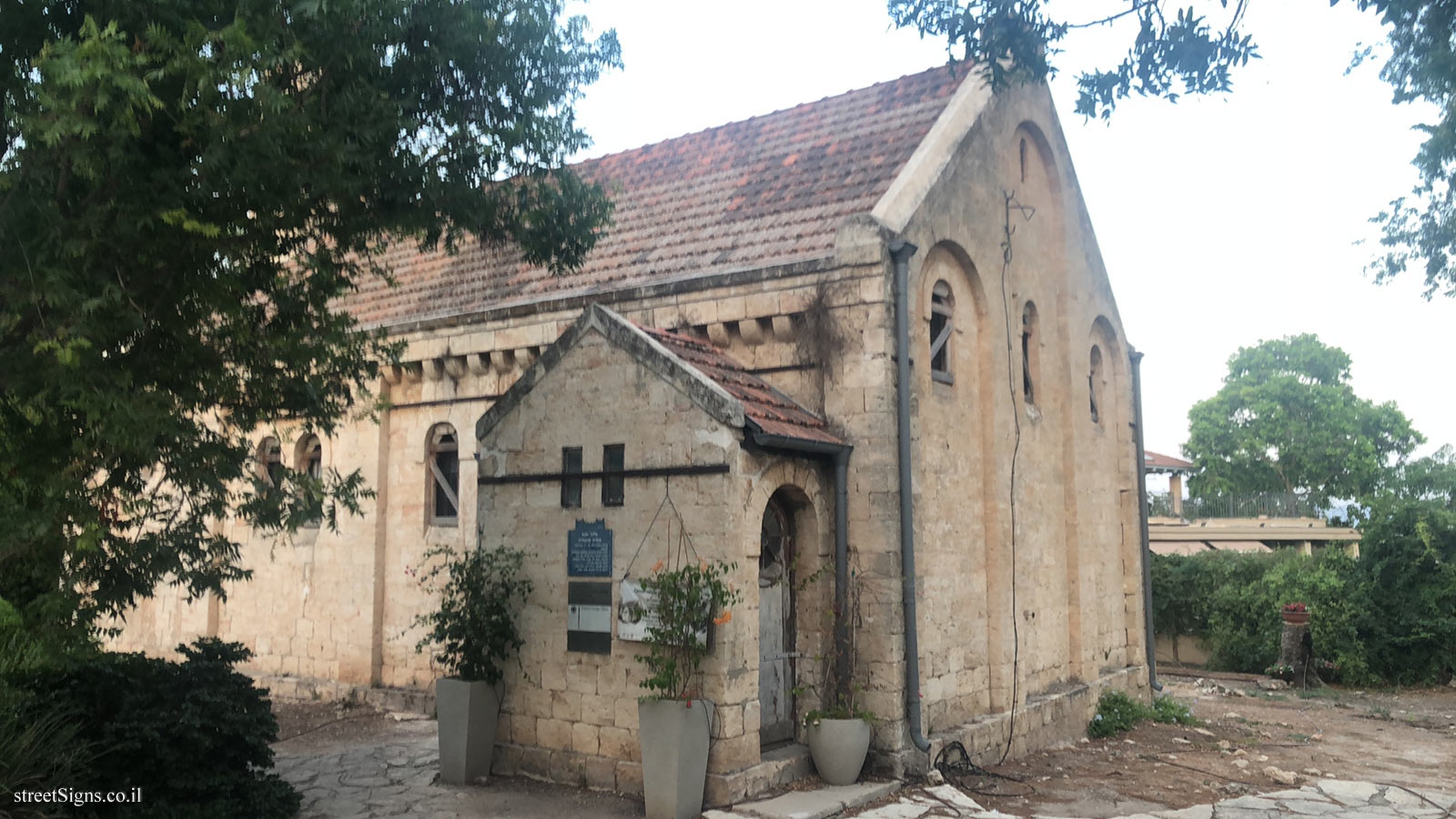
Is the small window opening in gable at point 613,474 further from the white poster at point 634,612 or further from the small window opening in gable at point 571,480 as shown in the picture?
the white poster at point 634,612

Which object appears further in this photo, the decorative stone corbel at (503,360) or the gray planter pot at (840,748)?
the decorative stone corbel at (503,360)

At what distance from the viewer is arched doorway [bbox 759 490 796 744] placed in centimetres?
981

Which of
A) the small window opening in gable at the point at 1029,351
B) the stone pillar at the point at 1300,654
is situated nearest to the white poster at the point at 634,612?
the small window opening in gable at the point at 1029,351

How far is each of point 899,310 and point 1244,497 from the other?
2873 cm

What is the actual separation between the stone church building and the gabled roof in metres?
0.03

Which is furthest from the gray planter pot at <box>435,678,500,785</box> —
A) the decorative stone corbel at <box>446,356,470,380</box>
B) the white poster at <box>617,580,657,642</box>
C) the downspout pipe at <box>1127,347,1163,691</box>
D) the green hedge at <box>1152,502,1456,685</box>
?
the green hedge at <box>1152,502,1456,685</box>

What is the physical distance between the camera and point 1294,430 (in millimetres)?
48000

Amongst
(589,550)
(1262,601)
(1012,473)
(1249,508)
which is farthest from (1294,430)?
(589,550)

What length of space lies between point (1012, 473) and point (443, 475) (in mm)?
7680

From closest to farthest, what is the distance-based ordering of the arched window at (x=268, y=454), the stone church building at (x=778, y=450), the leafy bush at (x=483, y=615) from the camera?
the stone church building at (x=778, y=450)
the leafy bush at (x=483, y=615)
the arched window at (x=268, y=454)

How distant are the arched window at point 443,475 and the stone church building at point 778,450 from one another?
0.06 metres

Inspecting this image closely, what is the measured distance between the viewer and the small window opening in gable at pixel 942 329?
11555 millimetres

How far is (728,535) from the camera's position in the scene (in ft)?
29.0

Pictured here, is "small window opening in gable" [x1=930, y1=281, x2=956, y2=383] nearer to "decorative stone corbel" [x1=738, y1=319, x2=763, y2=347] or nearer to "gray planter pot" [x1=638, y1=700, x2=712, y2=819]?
"decorative stone corbel" [x1=738, y1=319, x2=763, y2=347]
